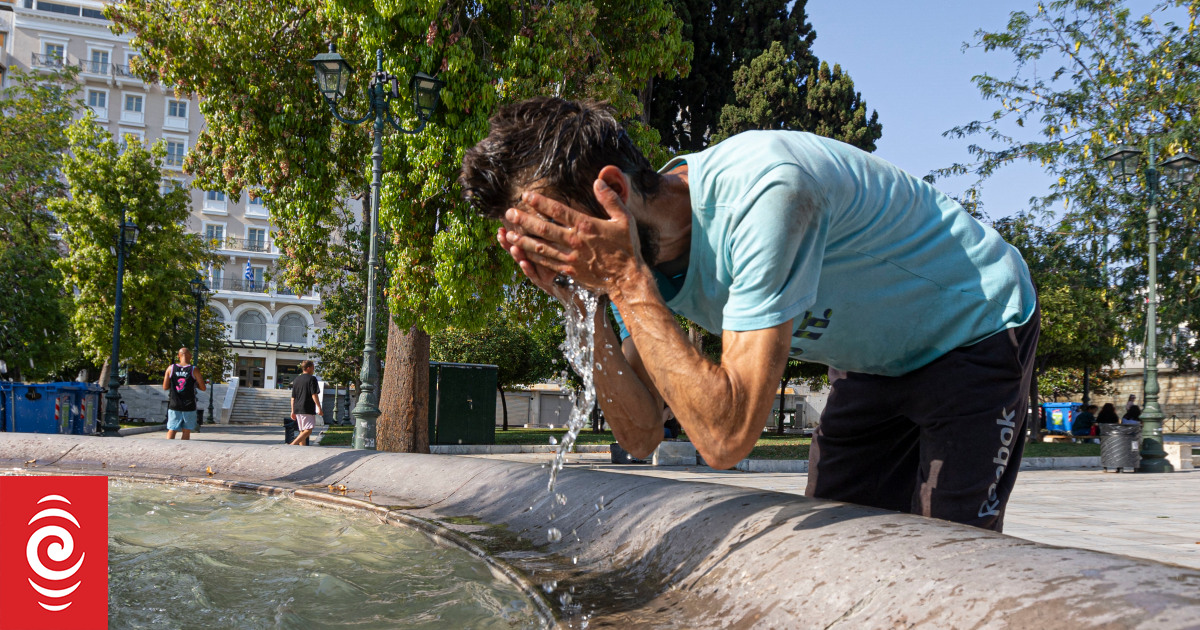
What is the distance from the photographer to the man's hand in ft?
5.30

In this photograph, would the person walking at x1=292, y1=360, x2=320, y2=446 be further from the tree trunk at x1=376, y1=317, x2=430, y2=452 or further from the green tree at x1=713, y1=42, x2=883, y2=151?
the green tree at x1=713, y1=42, x2=883, y2=151

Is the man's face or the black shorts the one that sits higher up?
the man's face

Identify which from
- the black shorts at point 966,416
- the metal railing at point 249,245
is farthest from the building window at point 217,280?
the black shorts at point 966,416

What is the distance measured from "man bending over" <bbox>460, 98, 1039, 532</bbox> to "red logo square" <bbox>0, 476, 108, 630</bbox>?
1.37m

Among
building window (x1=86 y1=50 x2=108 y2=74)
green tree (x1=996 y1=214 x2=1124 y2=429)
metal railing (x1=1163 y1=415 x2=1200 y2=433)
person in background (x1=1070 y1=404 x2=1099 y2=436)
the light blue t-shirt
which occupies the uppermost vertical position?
building window (x1=86 y1=50 x2=108 y2=74)

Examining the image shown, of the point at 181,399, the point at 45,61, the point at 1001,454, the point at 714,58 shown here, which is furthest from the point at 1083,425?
the point at 45,61

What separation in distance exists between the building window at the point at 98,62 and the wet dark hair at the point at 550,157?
Answer: 206ft

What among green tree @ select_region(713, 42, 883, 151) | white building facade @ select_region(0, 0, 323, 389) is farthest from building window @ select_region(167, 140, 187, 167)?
green tree @ select_region(713, 42, 883, 151)

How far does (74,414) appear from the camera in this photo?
16.1 meters

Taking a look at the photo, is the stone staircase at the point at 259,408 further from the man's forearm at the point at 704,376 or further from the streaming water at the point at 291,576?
the man's forearm at the point at 704,376

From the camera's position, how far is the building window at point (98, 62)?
53.6 metres

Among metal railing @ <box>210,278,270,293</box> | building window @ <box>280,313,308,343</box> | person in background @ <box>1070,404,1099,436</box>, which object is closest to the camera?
person in background @ <box>1070,404,1099,436</box>

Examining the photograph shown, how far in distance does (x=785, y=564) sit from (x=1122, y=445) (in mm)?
15174

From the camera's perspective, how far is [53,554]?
2133 millimetres
